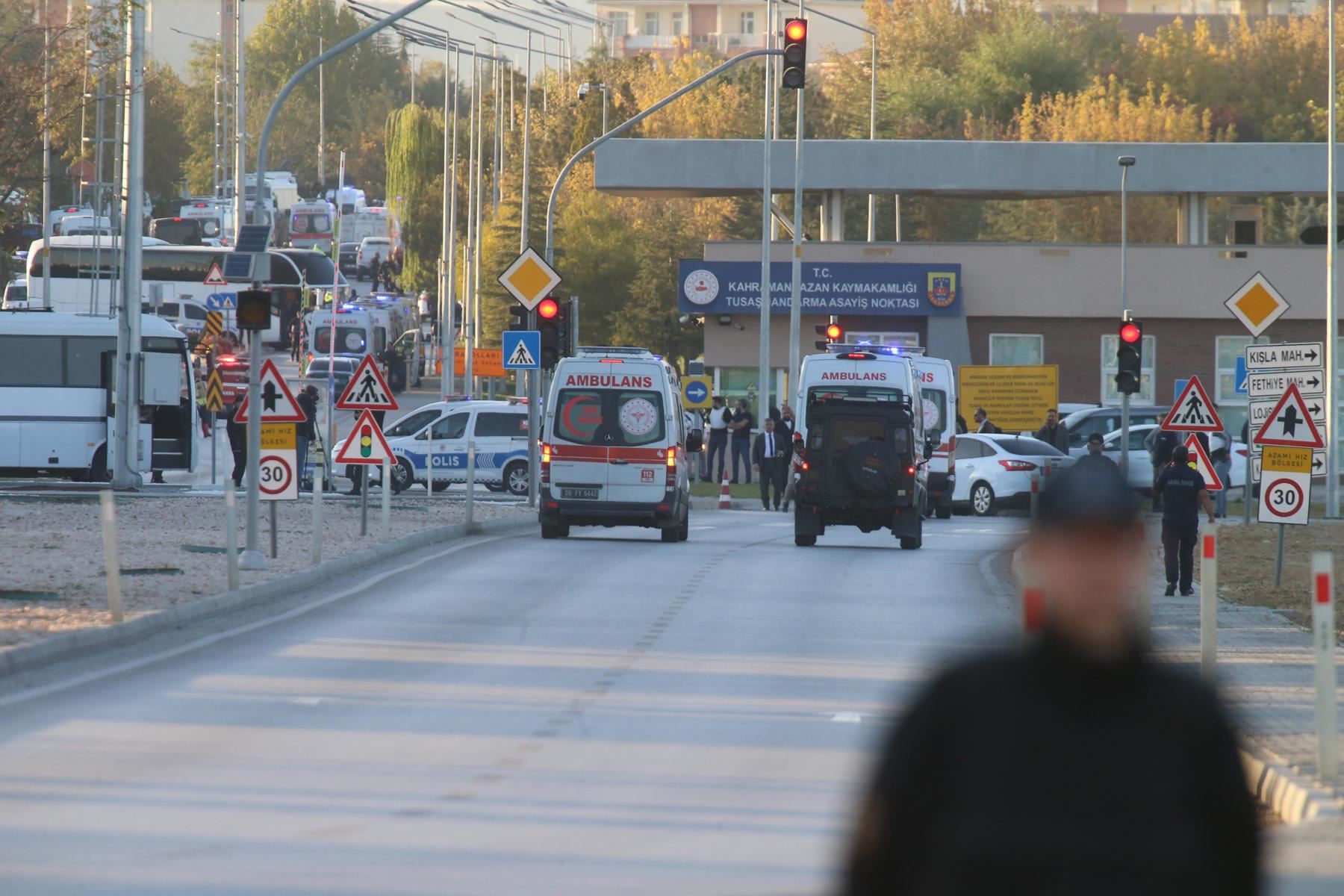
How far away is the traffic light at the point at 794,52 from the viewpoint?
1112 inches

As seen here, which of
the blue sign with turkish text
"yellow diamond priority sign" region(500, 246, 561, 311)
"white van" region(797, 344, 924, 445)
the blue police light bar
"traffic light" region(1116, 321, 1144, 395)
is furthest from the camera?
the blue sign with turkish text

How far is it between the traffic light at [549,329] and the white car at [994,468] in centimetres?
882

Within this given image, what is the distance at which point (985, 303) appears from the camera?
1923 inches

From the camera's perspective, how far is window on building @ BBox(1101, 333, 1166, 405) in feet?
160

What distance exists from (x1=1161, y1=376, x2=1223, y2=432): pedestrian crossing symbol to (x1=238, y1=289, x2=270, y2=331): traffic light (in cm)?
1097

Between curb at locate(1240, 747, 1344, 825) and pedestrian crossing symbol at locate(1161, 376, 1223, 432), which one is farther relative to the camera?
pedestrian crossing symbol at locate(1161, 376, 1223, 432)

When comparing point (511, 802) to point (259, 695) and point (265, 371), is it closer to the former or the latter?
point (259, 695)

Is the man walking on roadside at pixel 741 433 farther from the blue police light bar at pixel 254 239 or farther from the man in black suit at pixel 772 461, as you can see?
the blue police light bar at pixel 254 239

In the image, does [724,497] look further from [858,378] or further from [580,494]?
[580,494]

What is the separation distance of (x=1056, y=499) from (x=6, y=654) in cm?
1076

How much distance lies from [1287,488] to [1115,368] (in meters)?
31.6

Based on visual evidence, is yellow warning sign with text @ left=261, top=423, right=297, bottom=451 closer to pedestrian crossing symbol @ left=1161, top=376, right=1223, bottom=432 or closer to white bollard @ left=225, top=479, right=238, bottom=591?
white bollard @ left=225, top=479, right=238, bottom=591

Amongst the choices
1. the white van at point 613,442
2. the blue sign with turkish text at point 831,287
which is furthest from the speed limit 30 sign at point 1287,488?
the blue sign with turkish text at point 831,287

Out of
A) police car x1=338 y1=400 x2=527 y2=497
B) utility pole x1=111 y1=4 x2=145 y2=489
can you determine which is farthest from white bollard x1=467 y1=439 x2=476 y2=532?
police car x1=338 y1=400 x2=527 y2=497
